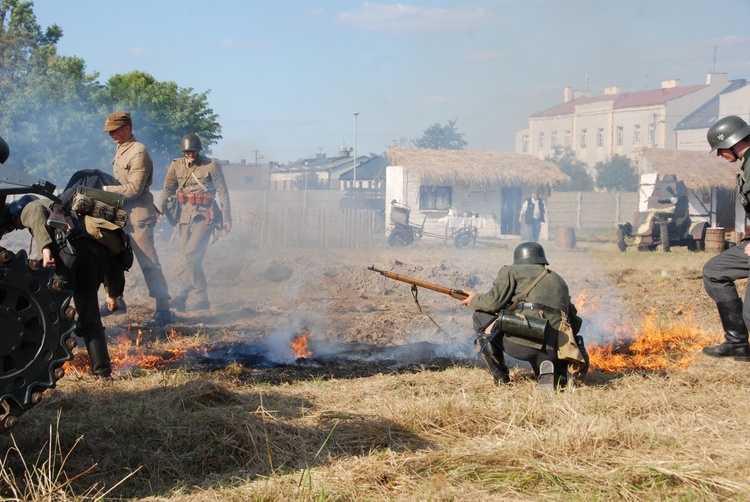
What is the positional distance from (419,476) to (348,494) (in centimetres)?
42

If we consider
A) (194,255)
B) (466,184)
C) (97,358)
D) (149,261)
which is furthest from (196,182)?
(466,184)

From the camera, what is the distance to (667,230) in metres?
20.5

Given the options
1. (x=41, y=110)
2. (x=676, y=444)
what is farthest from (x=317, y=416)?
(x=41, y=110)

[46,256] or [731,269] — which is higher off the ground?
[46,256]

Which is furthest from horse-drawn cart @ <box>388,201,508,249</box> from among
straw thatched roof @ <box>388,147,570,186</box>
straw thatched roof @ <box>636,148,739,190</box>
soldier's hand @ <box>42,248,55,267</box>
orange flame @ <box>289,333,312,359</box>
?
soldier's hand @ <box>42,248,55,267</box>

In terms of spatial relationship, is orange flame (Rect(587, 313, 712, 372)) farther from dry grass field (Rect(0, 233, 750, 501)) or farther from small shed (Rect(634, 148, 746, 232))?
small shed (Rect(634, 148, 746, 232))

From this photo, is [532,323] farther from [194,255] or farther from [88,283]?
[194,255]

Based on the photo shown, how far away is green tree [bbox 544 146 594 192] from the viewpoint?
55.8 metres

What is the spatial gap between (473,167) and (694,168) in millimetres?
7900

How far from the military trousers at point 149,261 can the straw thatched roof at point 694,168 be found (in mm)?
21907

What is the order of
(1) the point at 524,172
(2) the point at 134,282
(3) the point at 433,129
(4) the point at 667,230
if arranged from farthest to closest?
(3) the point at 433,129 < (1) the point at 524,172 < (4) the point at 667,230 < (2) the point at 134,282

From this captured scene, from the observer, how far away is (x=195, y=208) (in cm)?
1011

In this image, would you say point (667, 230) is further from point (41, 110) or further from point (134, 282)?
point (41, 110)

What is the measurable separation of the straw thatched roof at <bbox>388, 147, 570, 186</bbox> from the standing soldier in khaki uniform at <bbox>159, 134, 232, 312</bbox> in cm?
1691
